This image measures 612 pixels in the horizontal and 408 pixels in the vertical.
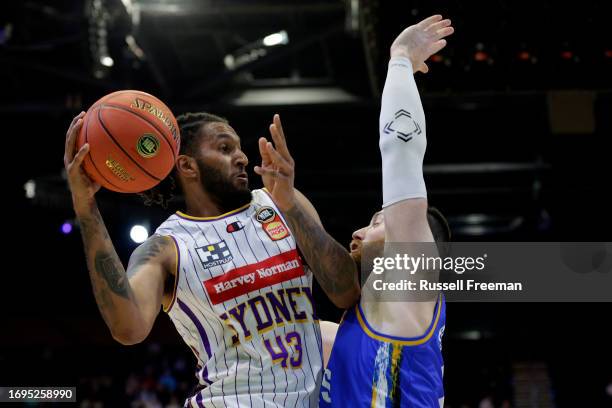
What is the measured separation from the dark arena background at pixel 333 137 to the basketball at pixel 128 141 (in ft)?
11.7

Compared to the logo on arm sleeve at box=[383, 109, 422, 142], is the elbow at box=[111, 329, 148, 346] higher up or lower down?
lower down

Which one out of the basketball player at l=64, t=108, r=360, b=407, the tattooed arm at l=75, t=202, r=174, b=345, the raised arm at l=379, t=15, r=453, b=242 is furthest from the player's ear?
the raised arm at l=379, t=15, r=453, b=242

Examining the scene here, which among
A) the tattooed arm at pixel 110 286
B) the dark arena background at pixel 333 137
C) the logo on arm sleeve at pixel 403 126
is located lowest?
the tattooed arm at pixel 110 286

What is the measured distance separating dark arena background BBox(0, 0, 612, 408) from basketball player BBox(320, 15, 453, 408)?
3.46 m

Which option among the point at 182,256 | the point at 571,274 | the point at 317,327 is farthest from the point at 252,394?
the point at 571,274

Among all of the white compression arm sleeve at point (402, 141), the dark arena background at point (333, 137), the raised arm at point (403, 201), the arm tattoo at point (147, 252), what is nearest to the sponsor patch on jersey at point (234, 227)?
the arm tattoo at point (147, 252)

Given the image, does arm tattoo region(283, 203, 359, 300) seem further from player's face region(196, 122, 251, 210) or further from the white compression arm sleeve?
player's face region(196, 122, 251, 210)

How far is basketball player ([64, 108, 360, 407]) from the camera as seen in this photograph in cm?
272

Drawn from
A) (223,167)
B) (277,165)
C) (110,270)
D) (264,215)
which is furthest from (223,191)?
(110,270)

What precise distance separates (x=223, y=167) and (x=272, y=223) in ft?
1.12

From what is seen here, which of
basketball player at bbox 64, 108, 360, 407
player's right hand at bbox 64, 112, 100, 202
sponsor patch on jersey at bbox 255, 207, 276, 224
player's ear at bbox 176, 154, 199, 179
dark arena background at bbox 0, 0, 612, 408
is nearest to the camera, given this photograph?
player's right hand at bbox 64, 112, 100, 202

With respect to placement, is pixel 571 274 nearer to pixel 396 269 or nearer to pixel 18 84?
pixel 396 269

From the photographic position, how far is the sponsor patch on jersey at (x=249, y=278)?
3023 mm

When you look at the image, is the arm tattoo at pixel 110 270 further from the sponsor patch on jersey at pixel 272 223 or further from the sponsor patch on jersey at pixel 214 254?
the sponsor patch on jersey at pixel 272 223
